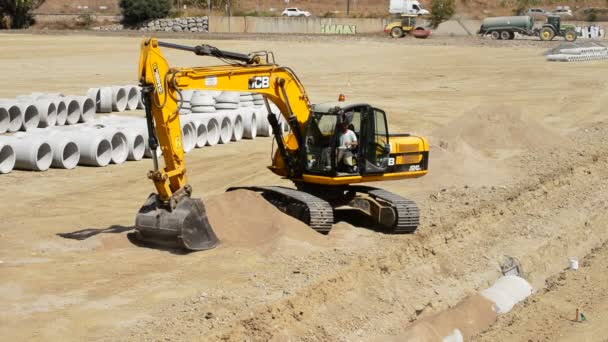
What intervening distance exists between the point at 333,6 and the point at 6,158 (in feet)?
314

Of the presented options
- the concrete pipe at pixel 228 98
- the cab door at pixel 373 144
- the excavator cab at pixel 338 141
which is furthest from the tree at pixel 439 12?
the excavator cab at pixel 338 141

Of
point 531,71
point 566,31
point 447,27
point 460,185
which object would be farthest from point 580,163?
point 447,27

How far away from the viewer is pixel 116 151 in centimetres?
2508

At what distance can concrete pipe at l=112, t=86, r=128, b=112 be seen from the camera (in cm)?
3241

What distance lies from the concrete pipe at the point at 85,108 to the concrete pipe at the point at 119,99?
2.11 metres

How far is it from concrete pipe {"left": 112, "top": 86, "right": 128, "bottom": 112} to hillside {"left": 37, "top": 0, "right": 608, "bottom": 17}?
72.9 meters

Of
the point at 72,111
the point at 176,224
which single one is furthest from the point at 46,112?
the point at 176,224

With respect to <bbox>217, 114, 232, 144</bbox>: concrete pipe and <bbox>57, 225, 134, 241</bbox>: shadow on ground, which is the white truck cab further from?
<bbox>57, 225, 134, 241</bbox>: shadow on ground

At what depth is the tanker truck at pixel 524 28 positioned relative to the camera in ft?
249

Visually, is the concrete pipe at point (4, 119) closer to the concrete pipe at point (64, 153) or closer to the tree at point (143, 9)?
the concrete pipe at point (64, 153)

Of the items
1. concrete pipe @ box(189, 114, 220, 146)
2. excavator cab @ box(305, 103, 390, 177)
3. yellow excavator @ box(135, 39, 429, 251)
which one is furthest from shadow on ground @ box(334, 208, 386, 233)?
concrete pipe @ box(189, 114, 220, 146)

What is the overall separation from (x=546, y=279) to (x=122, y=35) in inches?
2412

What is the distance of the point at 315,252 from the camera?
16.0 metres

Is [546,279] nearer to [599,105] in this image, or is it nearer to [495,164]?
[495,164]
